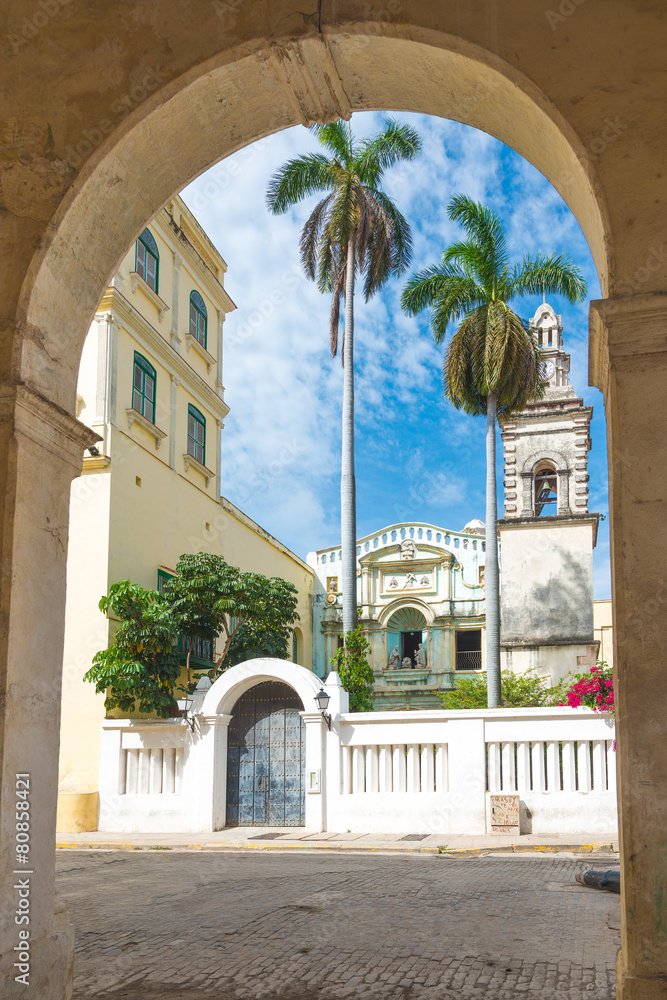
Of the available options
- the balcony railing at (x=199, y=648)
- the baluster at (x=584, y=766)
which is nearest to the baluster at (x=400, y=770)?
the baluster at (x=584, y=766)

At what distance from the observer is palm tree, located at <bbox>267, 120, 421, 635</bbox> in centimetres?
2162

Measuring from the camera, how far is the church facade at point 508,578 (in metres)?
24.1

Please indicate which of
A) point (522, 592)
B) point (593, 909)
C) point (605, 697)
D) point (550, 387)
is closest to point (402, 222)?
point (550, 387)

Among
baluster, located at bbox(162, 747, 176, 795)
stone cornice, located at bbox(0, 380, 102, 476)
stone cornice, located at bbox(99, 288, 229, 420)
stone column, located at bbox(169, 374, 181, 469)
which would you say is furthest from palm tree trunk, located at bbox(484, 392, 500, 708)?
stone cornice, located at bbox(0, 380, 102, 476)

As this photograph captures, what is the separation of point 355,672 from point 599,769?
246 inches

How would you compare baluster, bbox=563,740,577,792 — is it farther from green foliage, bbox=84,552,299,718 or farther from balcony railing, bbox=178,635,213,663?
balcony railing, bbox=178,635,213,663

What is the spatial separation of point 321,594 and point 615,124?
29.8 m

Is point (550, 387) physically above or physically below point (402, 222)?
below

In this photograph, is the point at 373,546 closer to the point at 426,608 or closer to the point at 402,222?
the point at 426,608

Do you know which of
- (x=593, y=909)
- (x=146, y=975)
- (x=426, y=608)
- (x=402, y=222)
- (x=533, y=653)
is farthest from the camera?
(x=426, y=608)

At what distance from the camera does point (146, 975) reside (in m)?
5.18

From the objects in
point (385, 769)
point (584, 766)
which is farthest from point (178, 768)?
point (584, 766)

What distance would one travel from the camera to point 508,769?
14.1 m

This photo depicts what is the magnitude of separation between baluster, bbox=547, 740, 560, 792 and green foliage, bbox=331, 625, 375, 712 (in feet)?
18.0
